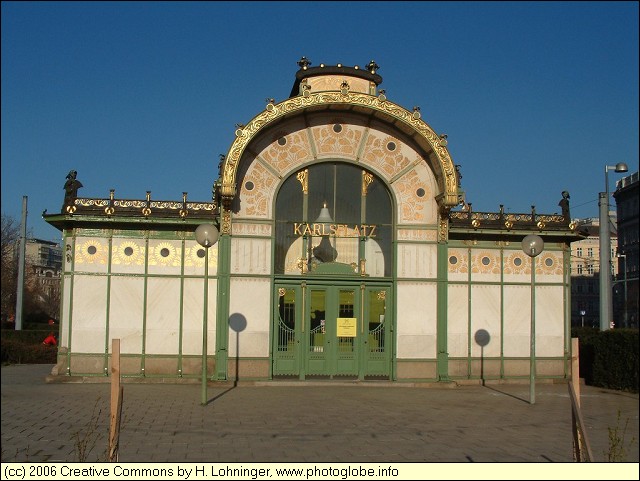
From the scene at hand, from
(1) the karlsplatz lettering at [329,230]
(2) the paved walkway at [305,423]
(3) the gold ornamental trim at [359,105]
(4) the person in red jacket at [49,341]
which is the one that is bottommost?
(2) the paved walkway at [305,423]

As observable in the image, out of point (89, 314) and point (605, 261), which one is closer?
point (89, 314)

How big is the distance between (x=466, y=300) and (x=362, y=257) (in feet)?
11.8

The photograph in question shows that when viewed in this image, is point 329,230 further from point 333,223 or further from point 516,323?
point 516,323

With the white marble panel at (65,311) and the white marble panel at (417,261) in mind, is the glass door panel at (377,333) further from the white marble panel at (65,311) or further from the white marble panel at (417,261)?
the white marble panel at (65,311)

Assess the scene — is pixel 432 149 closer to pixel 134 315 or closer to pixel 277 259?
pixel 277 259

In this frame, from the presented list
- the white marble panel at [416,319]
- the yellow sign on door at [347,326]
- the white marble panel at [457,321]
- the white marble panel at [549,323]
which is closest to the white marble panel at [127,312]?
the yellow sign on door at [347,326]

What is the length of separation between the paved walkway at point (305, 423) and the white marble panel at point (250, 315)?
1220 millimetres

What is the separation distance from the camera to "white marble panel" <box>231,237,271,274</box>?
23031 millimetres

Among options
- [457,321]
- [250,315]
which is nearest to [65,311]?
[250,315]

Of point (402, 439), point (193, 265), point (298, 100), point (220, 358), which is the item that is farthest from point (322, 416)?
point (298, 100)

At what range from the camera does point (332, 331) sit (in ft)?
76.0

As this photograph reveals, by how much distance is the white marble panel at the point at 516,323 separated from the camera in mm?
24516

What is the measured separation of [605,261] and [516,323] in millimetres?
3377

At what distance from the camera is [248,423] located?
15.1 m
